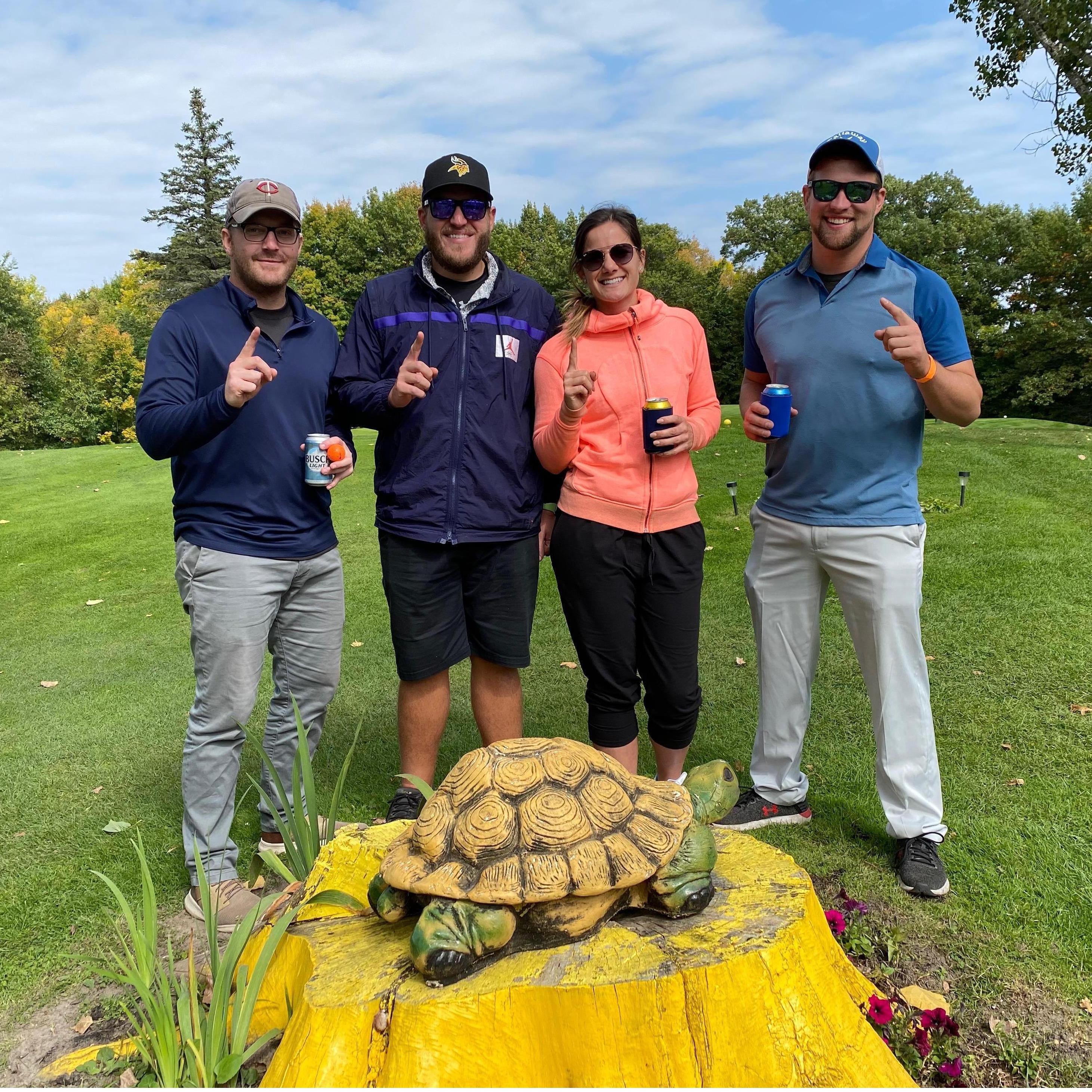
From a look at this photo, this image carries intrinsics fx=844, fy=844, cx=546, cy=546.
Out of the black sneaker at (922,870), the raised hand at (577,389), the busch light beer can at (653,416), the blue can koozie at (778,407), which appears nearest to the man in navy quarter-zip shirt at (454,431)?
the raised hand at (577,389)

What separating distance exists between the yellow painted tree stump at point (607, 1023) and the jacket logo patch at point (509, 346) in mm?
2204

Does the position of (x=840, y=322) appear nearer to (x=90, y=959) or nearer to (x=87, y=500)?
(x=90, y=959)

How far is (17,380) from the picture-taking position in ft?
107

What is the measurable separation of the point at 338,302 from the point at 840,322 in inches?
1568

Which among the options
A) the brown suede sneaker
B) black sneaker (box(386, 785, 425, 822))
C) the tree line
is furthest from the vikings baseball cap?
the tree line

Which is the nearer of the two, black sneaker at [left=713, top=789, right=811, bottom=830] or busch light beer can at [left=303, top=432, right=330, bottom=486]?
busch light beer can at [left=303, top=432, right=330, bottom=486]

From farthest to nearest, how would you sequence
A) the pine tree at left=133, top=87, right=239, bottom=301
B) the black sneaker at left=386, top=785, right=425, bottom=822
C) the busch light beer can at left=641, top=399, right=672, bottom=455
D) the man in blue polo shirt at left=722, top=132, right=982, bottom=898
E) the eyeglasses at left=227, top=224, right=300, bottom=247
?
the pine tree at left=133, top=87, right=239, bottom=301, the black sneaker at left=386, top=785, right=425, bottom=822, the eyeglasses at left=227, top=224, right=300, bottom=247, the man in blue polo shirt at left=722, top=132, right=982, bottom=898, the busch light beer can at left=641, top=399, right=672, bottom=455

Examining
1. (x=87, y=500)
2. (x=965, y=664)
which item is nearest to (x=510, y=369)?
(x=965, y=664)

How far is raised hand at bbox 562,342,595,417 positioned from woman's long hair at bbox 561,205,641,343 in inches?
10.8

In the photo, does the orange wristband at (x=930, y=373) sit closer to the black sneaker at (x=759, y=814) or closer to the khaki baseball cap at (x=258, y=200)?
the black sneaker at (x=759, y=814)

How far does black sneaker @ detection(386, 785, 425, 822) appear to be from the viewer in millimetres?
3592

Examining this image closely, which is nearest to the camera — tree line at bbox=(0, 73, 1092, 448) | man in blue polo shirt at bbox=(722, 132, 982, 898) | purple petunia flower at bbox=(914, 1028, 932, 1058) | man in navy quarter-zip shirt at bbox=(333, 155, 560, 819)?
purple petunia flower at bbox=(914, 1028, 932, 1058)

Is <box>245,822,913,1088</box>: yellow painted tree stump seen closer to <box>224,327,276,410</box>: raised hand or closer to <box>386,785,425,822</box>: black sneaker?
<box>386,785,425,822</box>: black sneaker

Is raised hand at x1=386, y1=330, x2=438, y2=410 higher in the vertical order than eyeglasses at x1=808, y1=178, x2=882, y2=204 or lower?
lower
